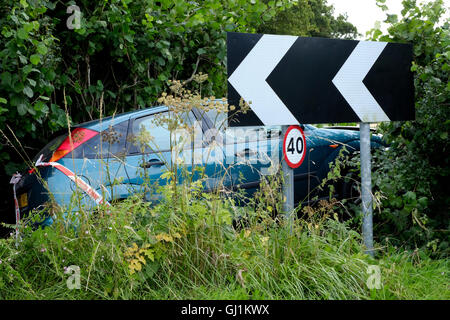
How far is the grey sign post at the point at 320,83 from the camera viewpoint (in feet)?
9.57

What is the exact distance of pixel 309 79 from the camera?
3.12 m

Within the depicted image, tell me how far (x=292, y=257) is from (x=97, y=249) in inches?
43.1

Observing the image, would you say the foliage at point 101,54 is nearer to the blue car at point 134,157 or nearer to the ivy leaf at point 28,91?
the ivy leaf at point 28,91

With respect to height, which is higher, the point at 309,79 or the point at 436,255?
the point at 309,79

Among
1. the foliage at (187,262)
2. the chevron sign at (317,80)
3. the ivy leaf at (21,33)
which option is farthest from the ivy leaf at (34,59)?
the chevron sign at (317,80)

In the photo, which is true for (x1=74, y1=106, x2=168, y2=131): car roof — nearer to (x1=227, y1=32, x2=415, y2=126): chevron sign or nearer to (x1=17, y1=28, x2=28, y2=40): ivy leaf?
(x1=17, y1=28, x2=28, y2=40): ivy leaf

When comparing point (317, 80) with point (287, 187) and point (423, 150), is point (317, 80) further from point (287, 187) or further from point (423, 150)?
point (423, 150)

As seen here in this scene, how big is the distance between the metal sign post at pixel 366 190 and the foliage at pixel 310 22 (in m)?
19.0

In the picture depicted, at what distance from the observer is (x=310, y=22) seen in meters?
36.9

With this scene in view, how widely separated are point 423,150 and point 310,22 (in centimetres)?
3514

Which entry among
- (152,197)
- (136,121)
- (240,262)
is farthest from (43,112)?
(240,262)

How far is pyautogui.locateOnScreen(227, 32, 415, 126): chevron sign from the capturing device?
9.56 feet

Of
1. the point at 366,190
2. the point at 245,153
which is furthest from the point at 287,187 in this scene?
the point at 245,153

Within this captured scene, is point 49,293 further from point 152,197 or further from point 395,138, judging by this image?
point 395,138
